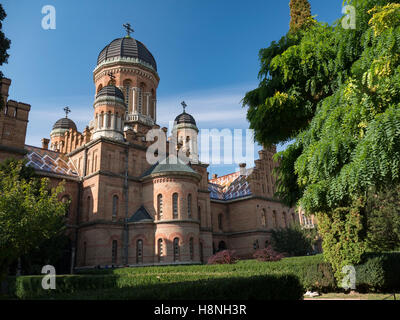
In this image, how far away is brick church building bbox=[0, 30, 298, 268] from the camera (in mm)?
26484

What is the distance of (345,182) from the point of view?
7.49 m

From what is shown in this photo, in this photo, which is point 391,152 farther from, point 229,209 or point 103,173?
point 229,209

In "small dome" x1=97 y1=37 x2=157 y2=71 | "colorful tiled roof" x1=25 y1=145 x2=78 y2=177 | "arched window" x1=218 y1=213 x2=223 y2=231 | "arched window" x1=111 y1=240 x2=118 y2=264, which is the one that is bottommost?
"arched window" x1=111 y1=240 x2=118 y2=264

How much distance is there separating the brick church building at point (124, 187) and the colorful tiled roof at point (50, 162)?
10 centimetres

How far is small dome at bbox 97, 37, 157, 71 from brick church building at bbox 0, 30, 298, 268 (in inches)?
9.0

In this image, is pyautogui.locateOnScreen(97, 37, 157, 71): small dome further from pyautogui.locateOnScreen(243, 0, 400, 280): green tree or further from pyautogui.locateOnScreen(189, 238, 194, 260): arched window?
pyautogui.locateOnScreen(243, 0, 400, 280): green tree

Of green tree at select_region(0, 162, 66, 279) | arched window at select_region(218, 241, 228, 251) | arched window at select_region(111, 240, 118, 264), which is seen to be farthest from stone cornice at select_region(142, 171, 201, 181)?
arched window at select_region(218, 241, 228, 251)

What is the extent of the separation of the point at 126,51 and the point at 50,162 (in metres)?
16.6

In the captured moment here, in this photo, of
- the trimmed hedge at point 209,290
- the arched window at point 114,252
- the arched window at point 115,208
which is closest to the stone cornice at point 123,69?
the arched window at point 115,208

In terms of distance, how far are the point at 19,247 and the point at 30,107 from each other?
1673 centimetres

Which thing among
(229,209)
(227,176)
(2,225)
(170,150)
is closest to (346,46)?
(2,225)

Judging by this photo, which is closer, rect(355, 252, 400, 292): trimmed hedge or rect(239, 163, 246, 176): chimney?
rect(355, 252, 400, 292): trimmed hedge

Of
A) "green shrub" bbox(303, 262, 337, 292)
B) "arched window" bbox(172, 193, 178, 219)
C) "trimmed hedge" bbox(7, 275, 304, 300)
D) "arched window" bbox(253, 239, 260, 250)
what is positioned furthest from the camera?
"arched window" bbox(253, 239, 260, 250)

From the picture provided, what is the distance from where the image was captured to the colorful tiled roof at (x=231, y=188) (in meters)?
40.8
